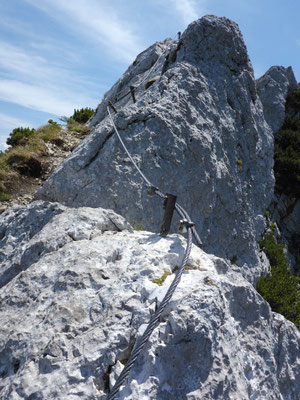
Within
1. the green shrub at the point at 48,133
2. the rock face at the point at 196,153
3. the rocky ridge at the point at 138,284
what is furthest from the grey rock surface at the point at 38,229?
the green shrub at the point at 48,133

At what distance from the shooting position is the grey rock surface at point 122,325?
2.63m

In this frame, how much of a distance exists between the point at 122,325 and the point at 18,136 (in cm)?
1161

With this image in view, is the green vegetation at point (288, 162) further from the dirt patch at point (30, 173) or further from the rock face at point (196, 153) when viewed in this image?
the dirt patch at point (30, 173)

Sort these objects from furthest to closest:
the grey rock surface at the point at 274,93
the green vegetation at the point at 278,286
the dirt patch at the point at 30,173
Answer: the grey rock surface at the point at 274,93
the green vegetation at the point at 278,286
the dirt patch at the point at 30,173

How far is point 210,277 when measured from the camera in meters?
3.55

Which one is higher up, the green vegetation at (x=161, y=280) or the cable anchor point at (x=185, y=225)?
the cable anchor point at (x=185, y=225)

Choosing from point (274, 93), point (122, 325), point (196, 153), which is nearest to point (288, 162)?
point (274, 93)

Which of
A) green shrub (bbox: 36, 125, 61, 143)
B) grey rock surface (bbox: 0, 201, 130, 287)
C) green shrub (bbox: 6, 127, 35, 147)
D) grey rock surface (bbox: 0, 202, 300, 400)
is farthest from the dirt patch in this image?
grey rock surface (bbox: 0, 202, 300, 400)

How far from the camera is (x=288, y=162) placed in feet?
59.8

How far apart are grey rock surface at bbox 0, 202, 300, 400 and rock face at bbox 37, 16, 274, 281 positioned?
2.32m

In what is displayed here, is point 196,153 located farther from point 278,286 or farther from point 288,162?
point 288,162


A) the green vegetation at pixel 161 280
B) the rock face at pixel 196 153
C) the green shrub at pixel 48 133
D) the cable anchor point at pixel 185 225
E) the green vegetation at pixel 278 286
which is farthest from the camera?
the green shrub at pixel 48 133

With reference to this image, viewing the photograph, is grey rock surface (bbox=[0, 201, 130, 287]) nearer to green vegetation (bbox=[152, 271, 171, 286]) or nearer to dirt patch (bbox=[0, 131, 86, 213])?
green vegetation (bbox=[152, 271, 171, 286])

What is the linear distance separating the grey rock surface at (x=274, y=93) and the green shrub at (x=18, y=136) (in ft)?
48.0
